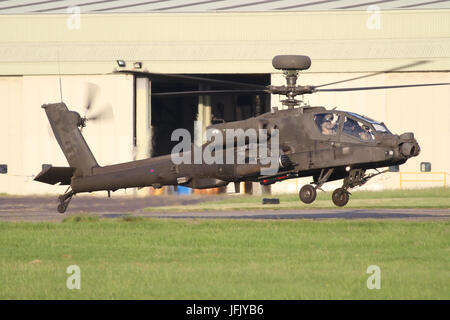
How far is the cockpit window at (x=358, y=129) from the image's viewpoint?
2228 centimetres

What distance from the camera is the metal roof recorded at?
157ft

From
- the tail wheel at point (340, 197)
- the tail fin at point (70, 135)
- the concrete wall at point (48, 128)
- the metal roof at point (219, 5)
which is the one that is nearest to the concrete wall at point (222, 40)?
the concrete wall at point (48, 128)

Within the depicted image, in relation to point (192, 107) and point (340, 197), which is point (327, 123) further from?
point (192, 107)

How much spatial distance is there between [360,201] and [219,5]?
1789 centimetres

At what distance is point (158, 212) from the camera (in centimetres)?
3309

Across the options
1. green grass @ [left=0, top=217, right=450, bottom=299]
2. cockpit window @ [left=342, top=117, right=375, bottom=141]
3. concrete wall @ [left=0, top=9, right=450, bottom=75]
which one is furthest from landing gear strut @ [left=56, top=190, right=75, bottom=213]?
concrete wall @ [left=0, top=9, right=450, bottom=75]

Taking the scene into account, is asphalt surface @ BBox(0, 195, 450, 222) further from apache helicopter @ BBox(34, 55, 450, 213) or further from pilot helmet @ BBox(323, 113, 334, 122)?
pilot helmet @ BBox(323, 113, 334, 122)

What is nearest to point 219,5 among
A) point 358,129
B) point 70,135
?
point 70,135

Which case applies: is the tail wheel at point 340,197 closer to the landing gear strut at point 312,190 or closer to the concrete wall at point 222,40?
the landing gear strut at point 312,190

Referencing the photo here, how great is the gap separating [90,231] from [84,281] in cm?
861

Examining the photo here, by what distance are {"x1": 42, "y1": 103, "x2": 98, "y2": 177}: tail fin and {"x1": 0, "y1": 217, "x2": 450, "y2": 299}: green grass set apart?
236 cm

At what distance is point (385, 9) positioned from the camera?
44.9m

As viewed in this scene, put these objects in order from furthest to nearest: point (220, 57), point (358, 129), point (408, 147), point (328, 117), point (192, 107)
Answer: point (192, 107)
point (220, 57)
point (328, 117)
point (358, 129)
point (408, 147)
